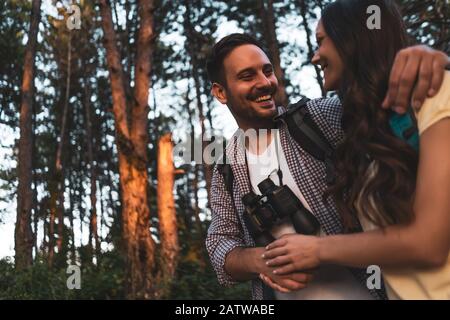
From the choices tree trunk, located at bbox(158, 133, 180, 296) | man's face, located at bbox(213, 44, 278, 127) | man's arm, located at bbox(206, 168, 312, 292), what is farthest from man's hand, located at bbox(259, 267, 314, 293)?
tree trunk, located at bbox(158, 133, 180, 296)

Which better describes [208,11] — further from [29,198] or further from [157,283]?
[157,283]

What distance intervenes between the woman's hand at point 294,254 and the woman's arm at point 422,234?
35 millimetres

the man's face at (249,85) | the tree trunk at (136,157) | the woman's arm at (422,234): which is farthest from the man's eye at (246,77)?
the tree trunk at (136,157)

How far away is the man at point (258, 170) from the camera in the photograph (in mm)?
1781

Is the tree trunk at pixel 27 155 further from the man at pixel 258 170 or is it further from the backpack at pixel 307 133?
the backpack at pixel 307 133

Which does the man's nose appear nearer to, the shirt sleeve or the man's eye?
the man's eye

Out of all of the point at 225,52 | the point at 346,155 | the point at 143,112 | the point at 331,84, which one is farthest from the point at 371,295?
the point at 143,112

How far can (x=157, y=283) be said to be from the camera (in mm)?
8438

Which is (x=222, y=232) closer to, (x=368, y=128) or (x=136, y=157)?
(x=368, y=128)

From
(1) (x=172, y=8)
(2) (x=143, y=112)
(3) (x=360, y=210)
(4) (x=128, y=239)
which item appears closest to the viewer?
(3) (x=360, y=210)

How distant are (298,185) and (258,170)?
0.22 m

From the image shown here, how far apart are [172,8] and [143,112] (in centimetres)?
1246

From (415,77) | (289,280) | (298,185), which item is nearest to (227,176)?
(298,185)

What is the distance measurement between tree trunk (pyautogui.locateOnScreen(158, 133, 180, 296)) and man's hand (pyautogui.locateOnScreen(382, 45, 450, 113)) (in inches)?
307
